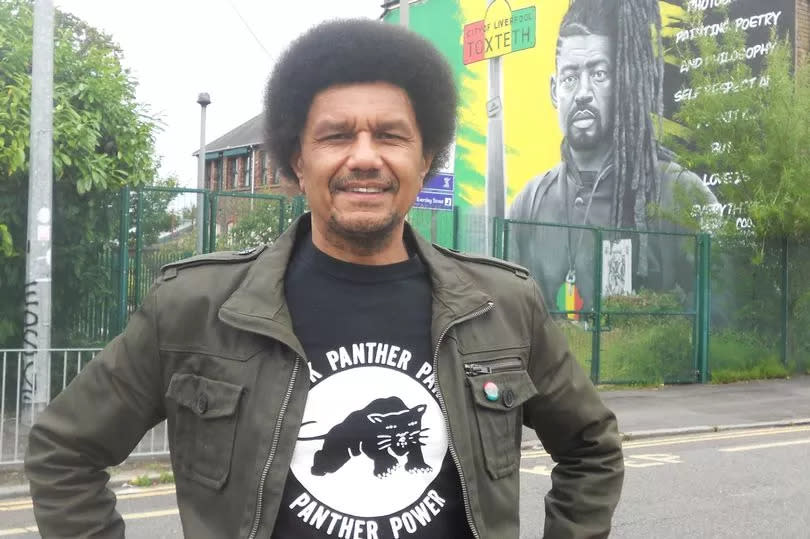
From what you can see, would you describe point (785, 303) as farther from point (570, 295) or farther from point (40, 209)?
point (40, 209)

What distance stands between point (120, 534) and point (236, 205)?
9722mm

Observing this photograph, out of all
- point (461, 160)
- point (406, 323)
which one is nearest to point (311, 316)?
point (406, 323)

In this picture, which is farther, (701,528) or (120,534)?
(701,528)

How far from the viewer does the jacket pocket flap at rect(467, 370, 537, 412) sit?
6.78 ft

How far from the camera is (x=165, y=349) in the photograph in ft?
6.62

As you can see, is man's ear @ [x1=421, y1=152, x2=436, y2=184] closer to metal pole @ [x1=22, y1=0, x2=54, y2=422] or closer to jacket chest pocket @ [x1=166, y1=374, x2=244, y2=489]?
jacket chest pocket @ [x1=166, y1=374, x2=244, y2=489]

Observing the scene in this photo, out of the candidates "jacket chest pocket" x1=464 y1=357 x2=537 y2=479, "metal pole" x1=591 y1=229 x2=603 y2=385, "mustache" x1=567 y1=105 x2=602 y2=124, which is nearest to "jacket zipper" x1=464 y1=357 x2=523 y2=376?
"jacket chest pocket" x1=464 y1=357 x2=537 y2=479

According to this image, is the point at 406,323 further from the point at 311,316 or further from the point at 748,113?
the point at 748,113

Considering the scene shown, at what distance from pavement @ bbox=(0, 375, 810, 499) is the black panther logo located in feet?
22.8

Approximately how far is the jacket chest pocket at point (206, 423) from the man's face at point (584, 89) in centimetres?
2202

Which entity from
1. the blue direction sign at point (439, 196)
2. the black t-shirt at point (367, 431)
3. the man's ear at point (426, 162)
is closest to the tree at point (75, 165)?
the blue direction sign at point (439, 196)

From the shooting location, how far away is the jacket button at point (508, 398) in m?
2.09

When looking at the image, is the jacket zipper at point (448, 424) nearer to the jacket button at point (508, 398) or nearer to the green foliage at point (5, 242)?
the jacket button at point (508, 398)

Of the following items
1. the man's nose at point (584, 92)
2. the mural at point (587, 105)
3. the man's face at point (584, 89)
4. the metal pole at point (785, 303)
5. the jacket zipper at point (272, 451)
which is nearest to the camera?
the jacket zipper at point (272, 451)
